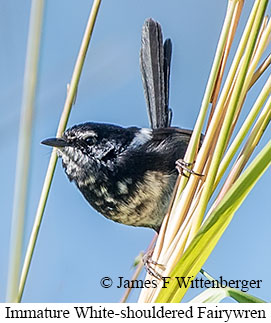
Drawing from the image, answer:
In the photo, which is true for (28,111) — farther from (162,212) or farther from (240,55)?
(162,212)

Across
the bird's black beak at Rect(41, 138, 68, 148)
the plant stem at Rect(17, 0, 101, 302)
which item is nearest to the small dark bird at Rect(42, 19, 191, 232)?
the bird's black beak at Rect(41, 138, 68, 148)

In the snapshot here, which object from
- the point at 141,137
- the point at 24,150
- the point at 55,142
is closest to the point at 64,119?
the point at 24,150

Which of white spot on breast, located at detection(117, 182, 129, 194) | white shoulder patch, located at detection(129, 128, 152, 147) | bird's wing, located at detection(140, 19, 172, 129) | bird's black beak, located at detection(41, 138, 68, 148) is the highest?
bird's wing, located at detection(140, 19, 172, 129)

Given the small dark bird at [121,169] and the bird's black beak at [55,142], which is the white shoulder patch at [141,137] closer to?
the small dark bird at [121,169]

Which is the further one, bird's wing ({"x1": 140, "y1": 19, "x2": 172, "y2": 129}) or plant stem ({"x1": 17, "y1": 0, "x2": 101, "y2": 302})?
bird's wing ({"x1": 140, "y1": 19, "x2": 172, "y2": 129})

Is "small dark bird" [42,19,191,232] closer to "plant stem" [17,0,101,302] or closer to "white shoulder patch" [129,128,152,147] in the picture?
"white shoulder patch" [129,128,152,147]

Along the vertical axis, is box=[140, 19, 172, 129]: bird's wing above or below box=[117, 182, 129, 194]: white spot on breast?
above

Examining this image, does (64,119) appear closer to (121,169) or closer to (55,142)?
(55,142)

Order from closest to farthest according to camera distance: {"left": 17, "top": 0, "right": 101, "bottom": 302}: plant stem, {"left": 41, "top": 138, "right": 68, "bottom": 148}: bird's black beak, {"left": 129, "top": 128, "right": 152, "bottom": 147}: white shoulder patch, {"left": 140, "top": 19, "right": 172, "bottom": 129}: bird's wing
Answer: {"left": 17, "top": 0, "right": 101, "bottom": 302}: plant stem
{"left": 41, "top": 138, "right": 68, "bottom": 148}: bird's black beak
{"left": 129, "top": 128, "right": 152, "bottom": 147}: white shoulder patch
{"left": 140, "top": 19, "right": 172, "bottom": 129}: bird's wing

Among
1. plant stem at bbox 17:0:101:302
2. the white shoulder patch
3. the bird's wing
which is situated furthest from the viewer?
the bird's wing
